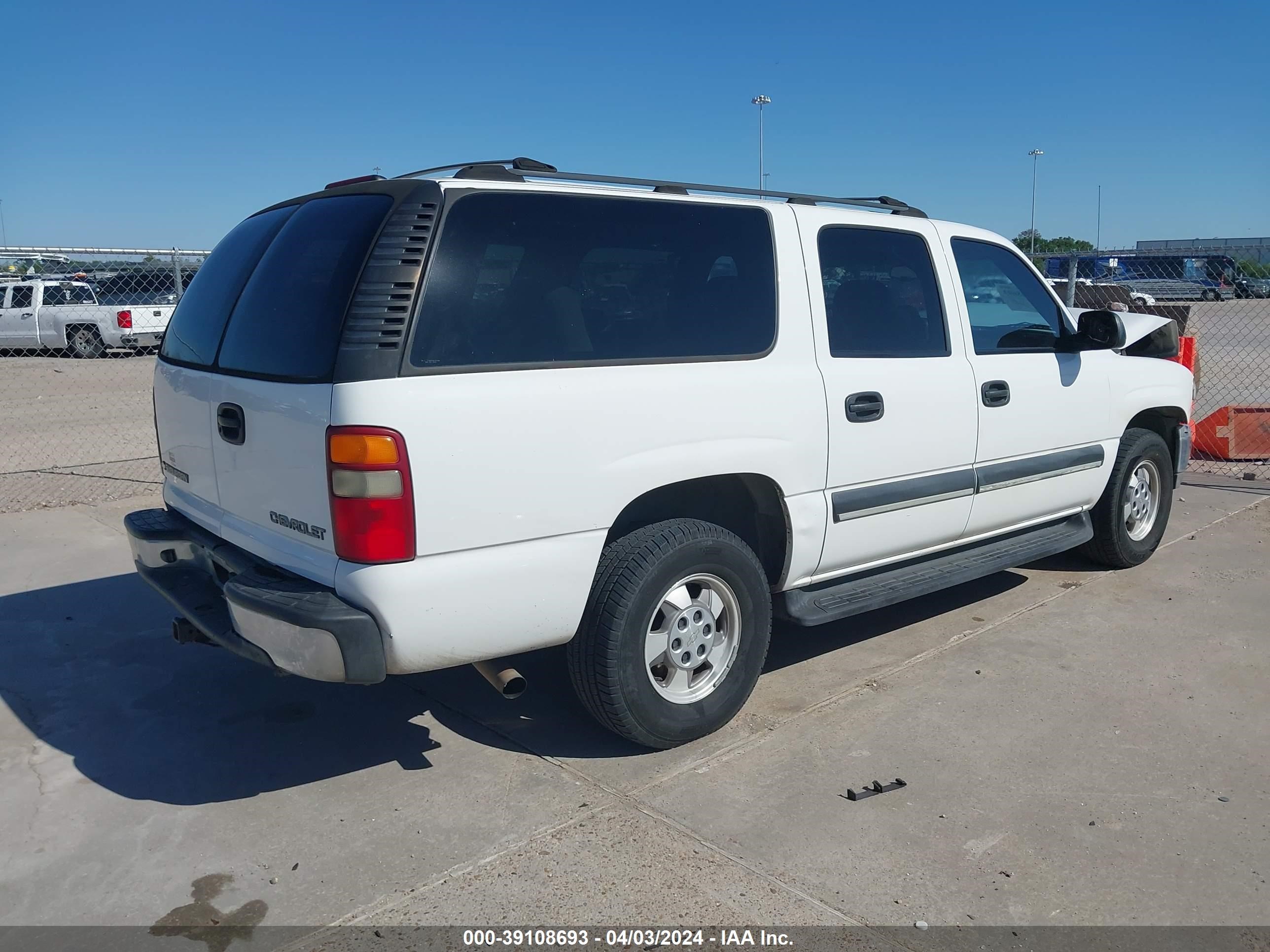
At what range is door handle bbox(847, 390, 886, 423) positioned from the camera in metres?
4.18

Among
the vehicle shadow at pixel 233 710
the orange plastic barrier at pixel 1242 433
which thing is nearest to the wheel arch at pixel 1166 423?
the vehicle shadow at pixel 233 710

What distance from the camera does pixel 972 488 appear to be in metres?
4.76

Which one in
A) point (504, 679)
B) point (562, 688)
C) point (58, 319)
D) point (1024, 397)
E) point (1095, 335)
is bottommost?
point (562, 688)

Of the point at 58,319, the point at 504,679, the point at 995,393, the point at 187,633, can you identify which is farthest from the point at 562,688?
the point at 58,319

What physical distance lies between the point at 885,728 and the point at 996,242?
2.55 m

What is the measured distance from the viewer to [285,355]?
3.35 meters

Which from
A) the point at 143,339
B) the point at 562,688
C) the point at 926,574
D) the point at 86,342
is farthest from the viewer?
the point at 86,342

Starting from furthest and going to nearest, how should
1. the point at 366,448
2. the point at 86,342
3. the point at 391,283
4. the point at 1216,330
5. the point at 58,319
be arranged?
1. the point at 1216,330
2. the point at 86,342
3. the point at 58,319
4. the point at 391,283
5. the point at 366,448

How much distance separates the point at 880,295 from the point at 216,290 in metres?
2.69

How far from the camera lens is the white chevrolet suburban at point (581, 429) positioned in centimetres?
313

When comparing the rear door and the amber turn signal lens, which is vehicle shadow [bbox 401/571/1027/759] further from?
the amber turn signal lens

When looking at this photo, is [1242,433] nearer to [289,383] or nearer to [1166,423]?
[1166,423]

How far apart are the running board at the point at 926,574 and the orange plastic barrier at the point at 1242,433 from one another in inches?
184

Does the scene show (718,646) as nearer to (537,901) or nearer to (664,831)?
(664,831)
